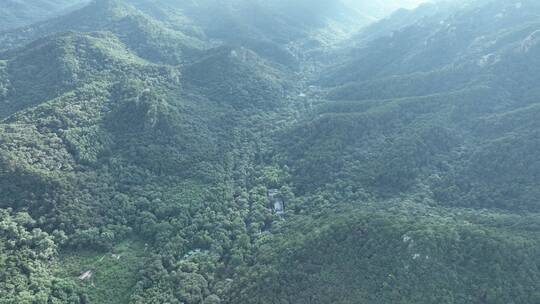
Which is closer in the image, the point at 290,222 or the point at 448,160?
the point at 290,222

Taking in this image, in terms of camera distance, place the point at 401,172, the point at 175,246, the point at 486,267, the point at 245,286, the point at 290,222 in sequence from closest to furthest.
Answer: the point at 486,267, the point at 245,286, the point at 175,246, the point at 290,222, the point at 401,172

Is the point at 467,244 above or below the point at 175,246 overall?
above

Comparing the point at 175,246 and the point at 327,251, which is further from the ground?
the point at 327,251

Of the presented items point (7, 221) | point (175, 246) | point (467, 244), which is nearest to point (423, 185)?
point (467, 244)

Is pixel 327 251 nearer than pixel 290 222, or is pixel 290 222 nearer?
pixel 327 251

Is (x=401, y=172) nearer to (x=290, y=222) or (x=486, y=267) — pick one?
(x=290, y=222)

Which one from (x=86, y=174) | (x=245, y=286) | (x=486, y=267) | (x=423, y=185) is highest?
(x=423, y=185)

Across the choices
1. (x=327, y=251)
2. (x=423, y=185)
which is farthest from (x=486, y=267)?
(x=423, y=185)

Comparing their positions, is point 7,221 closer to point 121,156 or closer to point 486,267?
point 121,156

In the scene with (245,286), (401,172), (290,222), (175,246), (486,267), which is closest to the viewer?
(486,267)
